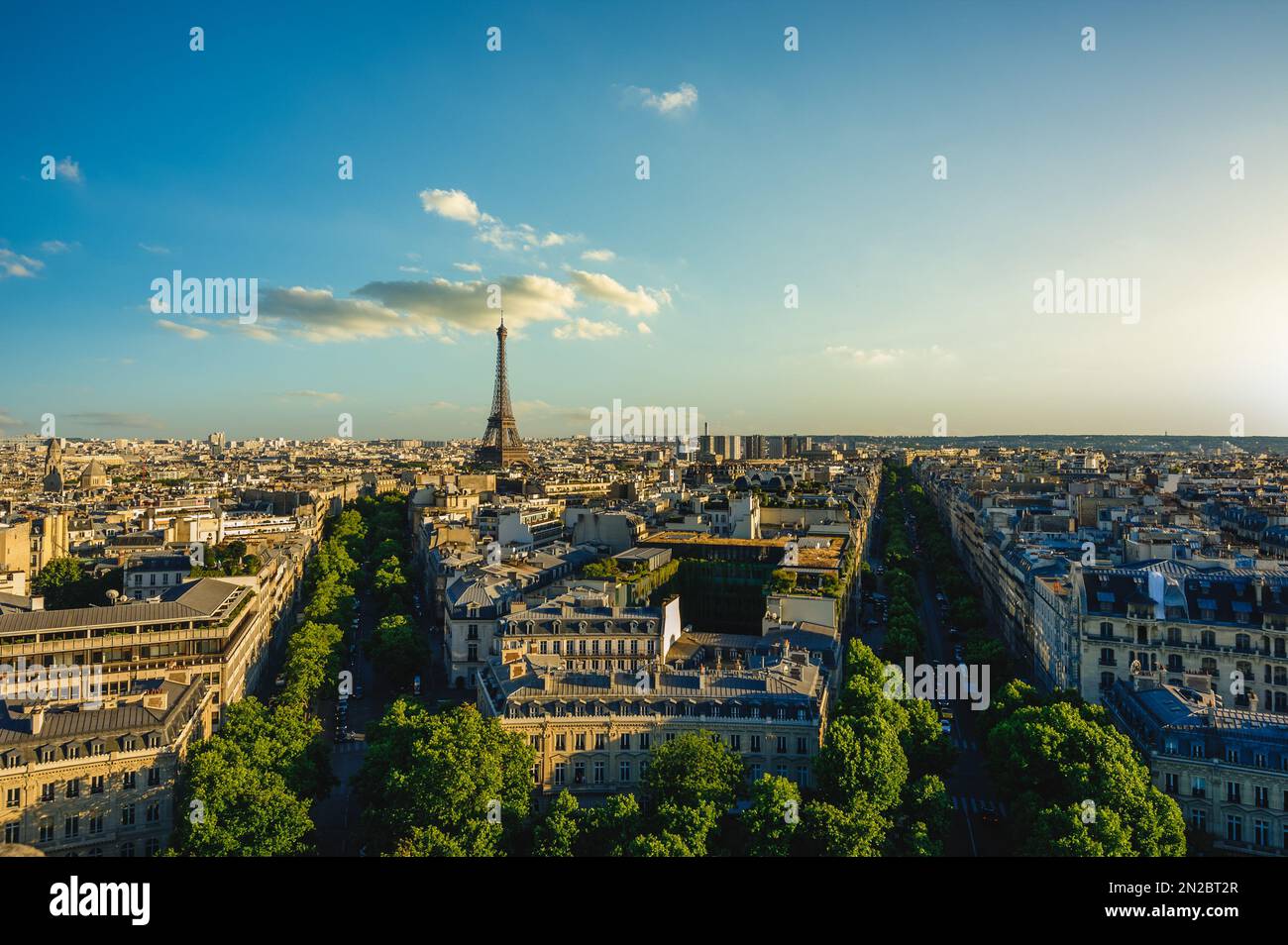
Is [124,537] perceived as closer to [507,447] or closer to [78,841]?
[78,841]

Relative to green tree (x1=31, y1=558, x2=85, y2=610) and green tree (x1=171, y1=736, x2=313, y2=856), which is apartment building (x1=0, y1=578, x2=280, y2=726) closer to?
green tree (x1=171, y1=736, x2=313, y2=856)

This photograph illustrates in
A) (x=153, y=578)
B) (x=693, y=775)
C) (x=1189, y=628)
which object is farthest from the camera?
(x=153, y=578)

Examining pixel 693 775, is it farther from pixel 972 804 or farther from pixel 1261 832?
pixel 1261 832

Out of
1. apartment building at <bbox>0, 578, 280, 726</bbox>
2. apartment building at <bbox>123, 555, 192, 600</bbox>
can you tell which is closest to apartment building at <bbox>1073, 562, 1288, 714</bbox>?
apartment building at <bbox>0, 578, 280, 726</bbox>

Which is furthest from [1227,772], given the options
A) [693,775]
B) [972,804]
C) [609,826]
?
[609,826]

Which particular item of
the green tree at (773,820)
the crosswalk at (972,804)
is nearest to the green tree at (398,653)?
the green tree at (773,820)
